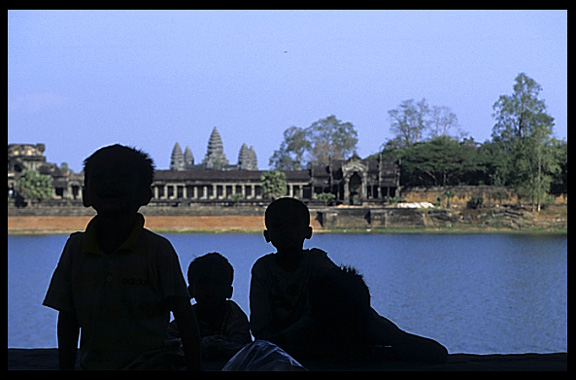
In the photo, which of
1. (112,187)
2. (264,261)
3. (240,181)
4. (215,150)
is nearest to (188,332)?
(112,187)

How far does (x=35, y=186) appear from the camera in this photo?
49500mm

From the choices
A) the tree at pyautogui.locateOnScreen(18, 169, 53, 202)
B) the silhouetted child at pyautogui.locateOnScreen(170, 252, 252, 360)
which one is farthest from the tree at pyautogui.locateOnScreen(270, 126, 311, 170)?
the silhouetted child at pyautogui.locateOnScreen(170, 252, 252, 360)

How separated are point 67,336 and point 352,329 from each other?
130 cm

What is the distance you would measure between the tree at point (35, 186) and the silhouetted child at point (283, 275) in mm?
47719

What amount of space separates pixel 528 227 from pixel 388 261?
710 inches

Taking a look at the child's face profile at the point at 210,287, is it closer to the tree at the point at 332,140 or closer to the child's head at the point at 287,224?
the child's head at the point at 287,224

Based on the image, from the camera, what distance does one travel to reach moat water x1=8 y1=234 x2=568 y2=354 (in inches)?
544

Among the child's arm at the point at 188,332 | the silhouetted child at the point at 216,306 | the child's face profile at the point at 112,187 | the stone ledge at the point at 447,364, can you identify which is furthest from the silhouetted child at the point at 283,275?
the child's face profile at the point at 112,187

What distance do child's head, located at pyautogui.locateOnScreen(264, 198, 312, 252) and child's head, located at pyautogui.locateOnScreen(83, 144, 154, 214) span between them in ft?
3.42

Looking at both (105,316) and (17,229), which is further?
(17,229)

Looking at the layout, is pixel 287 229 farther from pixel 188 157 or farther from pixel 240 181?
pixel 188 157
